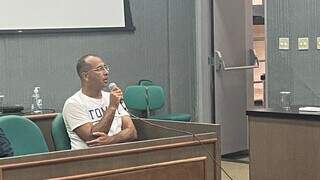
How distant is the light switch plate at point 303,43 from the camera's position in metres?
6.02

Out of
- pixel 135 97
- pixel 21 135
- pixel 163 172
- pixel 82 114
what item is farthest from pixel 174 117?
pixel 163 172

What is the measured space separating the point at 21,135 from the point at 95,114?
0.54 meters

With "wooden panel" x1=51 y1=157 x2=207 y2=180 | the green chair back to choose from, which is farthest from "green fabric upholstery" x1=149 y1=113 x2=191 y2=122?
"wooden panel" x1=51 y1=157 x2=207 y2=180

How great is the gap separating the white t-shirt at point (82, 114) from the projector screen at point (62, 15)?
1.82 m

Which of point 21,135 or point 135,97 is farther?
point 135,97

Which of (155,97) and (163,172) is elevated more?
(155,97)

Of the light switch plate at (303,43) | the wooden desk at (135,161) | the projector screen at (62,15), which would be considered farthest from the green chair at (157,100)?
the wooden desk at (135,161)

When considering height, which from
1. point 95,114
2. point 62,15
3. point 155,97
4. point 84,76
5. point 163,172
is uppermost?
point 62,15

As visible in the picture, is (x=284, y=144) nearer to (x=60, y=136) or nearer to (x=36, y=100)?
(x=60, y=136)

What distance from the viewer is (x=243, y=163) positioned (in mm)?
7074

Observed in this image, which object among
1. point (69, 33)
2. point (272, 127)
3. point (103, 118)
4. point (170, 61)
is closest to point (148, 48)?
point (170, 61)

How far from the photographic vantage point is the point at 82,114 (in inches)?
160

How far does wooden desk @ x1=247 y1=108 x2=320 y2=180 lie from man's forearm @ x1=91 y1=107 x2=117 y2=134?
1.54 m

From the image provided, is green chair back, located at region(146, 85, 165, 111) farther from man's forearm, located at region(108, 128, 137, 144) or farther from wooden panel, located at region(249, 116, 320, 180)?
man's forearm, located at region(108, 128, 137, 144)
